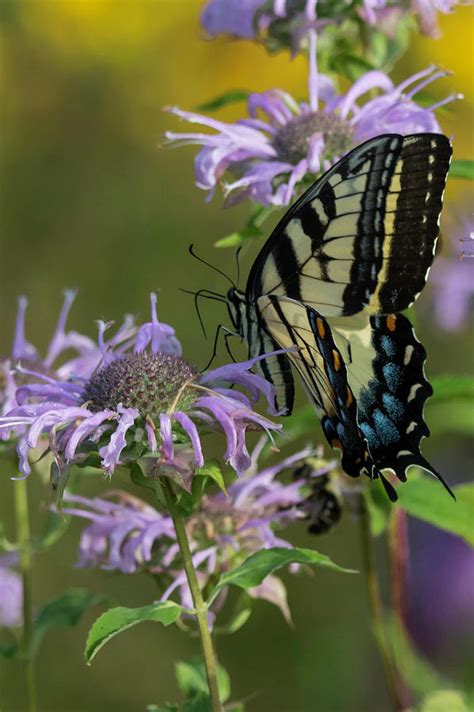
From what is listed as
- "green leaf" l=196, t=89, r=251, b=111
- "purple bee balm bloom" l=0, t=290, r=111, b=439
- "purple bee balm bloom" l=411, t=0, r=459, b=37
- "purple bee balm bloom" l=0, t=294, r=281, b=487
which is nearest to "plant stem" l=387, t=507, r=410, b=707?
"purple bee balm bloom" l=0, t=294, r=281, b=487

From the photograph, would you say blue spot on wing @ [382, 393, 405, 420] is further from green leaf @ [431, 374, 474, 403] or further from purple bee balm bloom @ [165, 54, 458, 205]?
purple bee balm bloom @ [165, 54, 458, 205]

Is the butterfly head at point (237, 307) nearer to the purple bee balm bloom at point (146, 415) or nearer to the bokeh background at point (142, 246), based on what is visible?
the purple bee balm bloom at point (146, 415)

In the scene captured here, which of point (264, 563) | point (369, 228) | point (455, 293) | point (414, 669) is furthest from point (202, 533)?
point (455, 293)

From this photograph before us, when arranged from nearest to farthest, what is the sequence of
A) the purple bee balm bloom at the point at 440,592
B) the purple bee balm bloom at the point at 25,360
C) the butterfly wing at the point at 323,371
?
the butterfly wing at the point at 323,371
the purple bee balm bloom at the point at 25,360
the purple bee balm bloom at the point at 440,592

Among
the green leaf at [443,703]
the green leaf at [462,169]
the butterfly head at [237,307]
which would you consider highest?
the green leaf at [462,169]

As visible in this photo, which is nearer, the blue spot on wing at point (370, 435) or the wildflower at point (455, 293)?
the blue spot on wing at point (370, 435)

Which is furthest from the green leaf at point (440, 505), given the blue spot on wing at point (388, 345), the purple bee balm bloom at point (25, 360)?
the purple bee balm bloom at point (25, 360)

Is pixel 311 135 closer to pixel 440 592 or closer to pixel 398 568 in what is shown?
pixel 398 568
